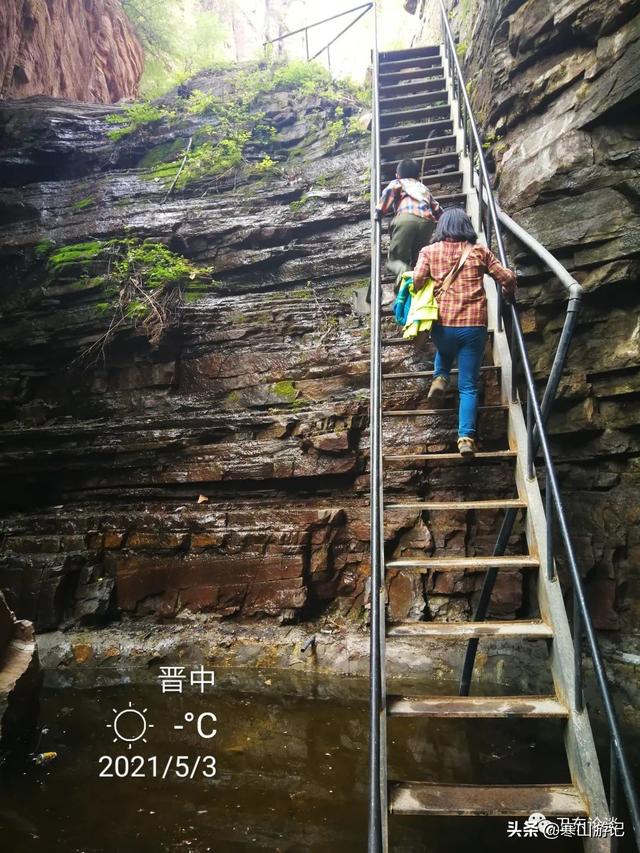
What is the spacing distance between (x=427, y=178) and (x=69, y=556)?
249 inches

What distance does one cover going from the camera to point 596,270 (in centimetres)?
464

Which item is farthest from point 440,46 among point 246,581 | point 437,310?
point 246,581

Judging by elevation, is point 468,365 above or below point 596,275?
below

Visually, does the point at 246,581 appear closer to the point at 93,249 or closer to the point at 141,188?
the point at 93,249

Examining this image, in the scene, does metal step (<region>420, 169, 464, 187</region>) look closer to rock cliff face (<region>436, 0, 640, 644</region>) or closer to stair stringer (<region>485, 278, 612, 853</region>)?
rock cliff face (<region>436, 0, 640, 644</region>)

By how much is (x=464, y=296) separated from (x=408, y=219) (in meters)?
1.87

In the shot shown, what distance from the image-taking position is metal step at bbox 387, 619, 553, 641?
2.77m

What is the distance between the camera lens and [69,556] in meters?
5.90

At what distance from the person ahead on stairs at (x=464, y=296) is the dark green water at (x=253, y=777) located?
2.12 meters

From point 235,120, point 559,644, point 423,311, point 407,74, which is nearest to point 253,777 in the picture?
point 559,644

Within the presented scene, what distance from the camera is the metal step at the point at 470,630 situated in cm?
277

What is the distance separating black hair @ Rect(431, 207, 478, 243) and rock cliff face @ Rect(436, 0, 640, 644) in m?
1.09

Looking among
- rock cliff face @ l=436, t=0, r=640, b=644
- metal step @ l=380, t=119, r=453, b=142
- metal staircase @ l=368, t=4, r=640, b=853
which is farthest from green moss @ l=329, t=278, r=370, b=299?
metal step @ l=380, t=119, r=453, b=142

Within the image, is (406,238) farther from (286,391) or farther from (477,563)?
(477,563)
